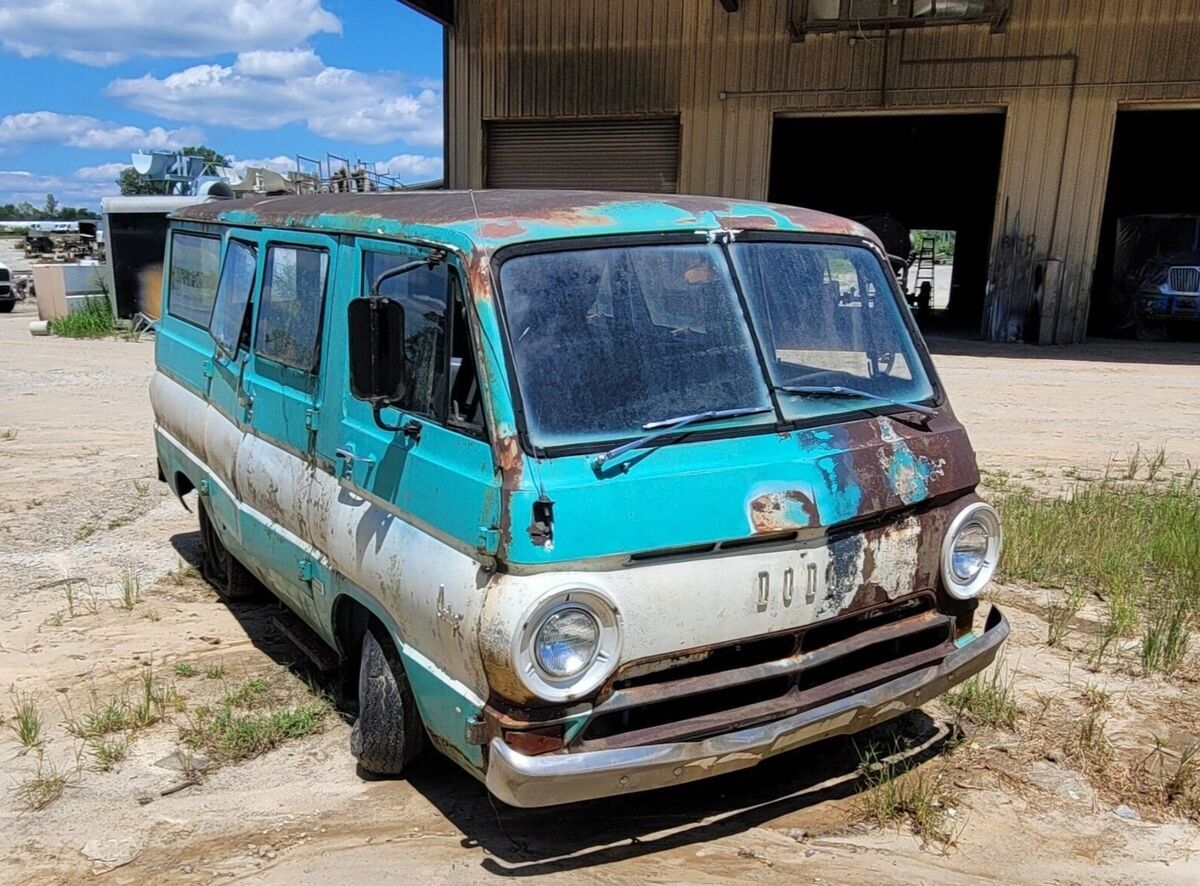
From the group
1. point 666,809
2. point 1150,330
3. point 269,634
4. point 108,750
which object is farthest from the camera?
point 1150,330

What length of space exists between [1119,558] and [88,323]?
17157 millimetres

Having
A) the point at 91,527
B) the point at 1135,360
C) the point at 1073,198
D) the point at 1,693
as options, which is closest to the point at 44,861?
the point at 1,693

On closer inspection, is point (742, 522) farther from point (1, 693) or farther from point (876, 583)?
point (1, 693)

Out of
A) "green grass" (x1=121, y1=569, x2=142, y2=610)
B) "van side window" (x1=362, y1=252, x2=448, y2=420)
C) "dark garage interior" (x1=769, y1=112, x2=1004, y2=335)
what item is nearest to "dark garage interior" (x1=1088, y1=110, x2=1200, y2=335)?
"dark garage interior" (x1=769, y1=112, x2=1004, y2=335)

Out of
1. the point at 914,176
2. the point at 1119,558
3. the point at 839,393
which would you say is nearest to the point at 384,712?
the point at 839,393

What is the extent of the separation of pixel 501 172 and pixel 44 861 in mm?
16017

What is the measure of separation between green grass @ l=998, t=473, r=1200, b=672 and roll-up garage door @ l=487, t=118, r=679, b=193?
446 inches

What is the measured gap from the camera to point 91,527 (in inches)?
278

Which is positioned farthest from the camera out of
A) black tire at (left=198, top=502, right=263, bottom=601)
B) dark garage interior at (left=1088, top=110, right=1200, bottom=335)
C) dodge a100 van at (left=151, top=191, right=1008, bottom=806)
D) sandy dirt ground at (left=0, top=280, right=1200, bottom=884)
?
dark garage interior at (left=1088, top=110, right=1200, bottom=335)

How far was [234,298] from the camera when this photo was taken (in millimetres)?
5020

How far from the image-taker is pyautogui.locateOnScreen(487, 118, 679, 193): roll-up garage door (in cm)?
1711

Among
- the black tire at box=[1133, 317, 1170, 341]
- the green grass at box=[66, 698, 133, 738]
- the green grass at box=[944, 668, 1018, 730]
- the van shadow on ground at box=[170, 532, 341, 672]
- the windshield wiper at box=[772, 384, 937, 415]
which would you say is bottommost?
the van shadow on ground at box=[170, 532, 341, 672]

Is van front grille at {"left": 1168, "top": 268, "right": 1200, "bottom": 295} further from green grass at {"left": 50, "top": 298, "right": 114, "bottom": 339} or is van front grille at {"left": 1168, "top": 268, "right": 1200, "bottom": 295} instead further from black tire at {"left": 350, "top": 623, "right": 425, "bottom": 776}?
green grass at {"left": 50, "top": 298, "right": 114, "bottom": 339}

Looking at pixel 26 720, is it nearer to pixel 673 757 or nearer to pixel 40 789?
pixel 40 789
